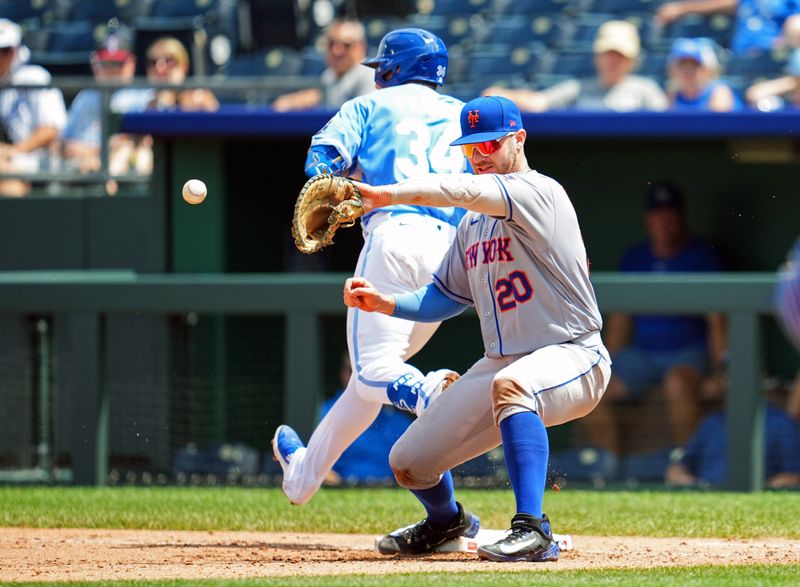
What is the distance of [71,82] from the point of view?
29.2 ft

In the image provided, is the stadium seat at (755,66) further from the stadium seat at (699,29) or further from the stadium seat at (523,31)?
the stadium seat at (523,31)

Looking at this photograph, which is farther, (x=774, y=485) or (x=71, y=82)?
(x=71, y=82)

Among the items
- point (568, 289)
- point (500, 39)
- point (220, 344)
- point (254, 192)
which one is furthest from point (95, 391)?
point (500, 39)

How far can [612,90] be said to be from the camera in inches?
357

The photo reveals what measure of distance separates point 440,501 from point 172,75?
582cm

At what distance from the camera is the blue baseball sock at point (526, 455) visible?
14.7 feet

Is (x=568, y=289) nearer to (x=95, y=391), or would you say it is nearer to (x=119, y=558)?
(x=119, y=558)

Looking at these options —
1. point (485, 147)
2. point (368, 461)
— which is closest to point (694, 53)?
point (368, 461)

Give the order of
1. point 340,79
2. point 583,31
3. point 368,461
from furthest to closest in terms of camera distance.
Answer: point 583,31
point 340,79
point 368,461

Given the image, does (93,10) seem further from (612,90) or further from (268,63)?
(612,90)

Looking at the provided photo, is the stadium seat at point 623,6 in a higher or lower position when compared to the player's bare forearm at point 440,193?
higher

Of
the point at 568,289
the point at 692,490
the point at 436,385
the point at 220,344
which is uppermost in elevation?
the point at 568,289

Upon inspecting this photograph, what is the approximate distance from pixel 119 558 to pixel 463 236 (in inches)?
66.2

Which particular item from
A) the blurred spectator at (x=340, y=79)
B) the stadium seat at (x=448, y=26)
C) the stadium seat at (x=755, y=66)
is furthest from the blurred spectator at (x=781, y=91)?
the stadium seat at (x=448, y=26)
